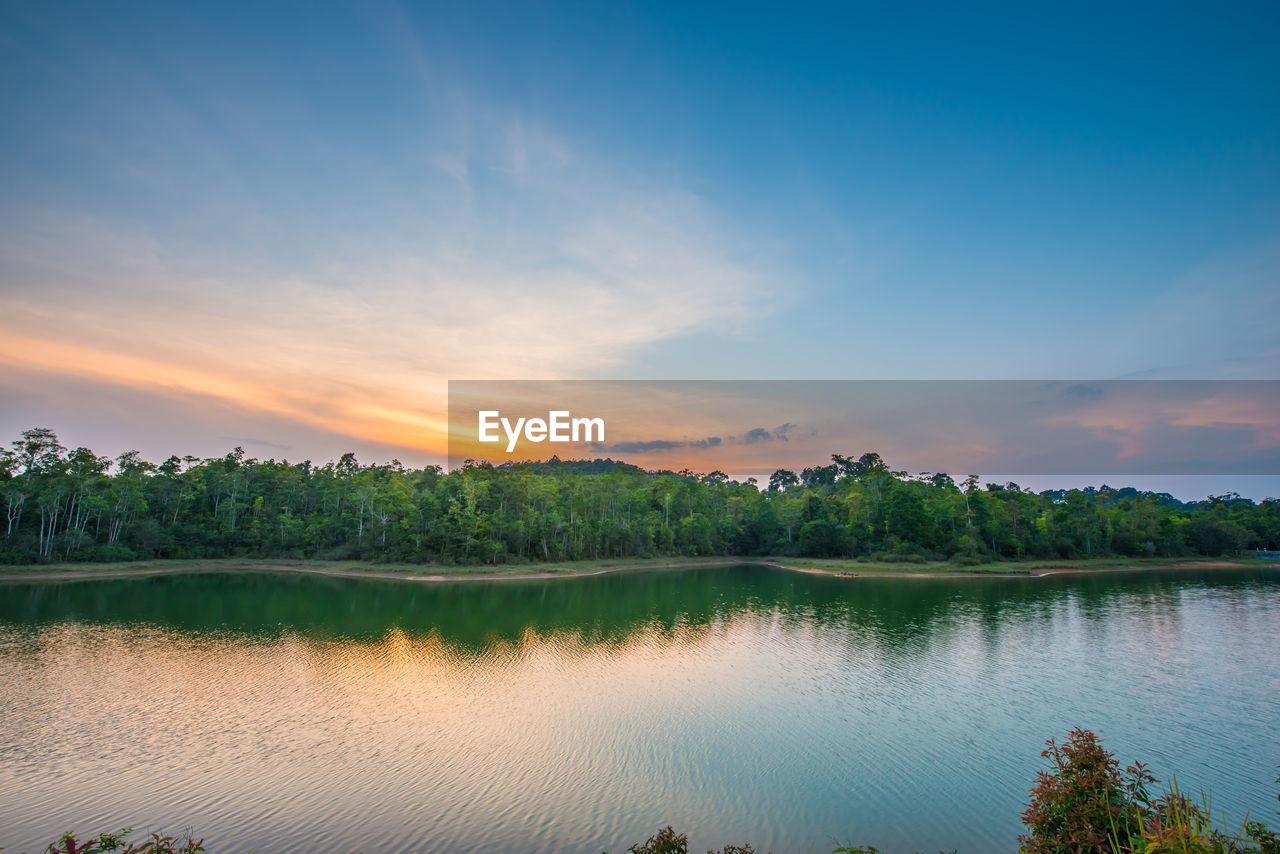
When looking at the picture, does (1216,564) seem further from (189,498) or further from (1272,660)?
(189,498)

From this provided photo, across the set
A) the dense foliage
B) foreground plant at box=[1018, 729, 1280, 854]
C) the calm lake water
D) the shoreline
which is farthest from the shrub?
the dense foliage

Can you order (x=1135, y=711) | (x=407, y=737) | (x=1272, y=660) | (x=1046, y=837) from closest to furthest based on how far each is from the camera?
(x=1046, y=837)
(x=407, y=737)
(x=1135, y=711)
(x=1272, y=660)

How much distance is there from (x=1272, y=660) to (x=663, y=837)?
33541 millimetres

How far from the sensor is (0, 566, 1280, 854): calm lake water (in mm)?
12039

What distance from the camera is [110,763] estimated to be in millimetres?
14500

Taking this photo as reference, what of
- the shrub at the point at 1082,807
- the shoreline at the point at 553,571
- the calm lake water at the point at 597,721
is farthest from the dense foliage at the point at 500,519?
the shrub at the point at 1082,807

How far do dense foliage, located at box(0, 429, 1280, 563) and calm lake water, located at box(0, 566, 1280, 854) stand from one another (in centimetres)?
3092

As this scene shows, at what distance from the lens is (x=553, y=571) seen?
65.6 metres

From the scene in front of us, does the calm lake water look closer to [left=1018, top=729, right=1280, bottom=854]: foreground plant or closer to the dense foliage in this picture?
[left=1018, top=729, right=1280, bottom=854]: foreground plant

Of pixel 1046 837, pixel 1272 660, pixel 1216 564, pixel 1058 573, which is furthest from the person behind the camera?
pixel 1216 564

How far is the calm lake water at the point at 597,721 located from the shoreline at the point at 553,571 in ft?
73.5

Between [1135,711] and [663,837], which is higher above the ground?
[663,837]

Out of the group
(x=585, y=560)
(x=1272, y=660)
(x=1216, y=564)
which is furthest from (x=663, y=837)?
(x=1216, y=564)

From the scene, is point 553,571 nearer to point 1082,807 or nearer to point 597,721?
point 597,721
